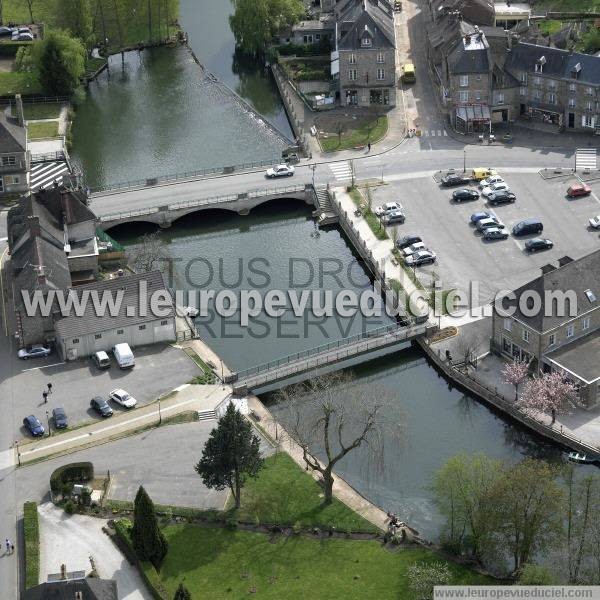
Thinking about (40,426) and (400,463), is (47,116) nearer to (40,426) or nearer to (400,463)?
(40,426)

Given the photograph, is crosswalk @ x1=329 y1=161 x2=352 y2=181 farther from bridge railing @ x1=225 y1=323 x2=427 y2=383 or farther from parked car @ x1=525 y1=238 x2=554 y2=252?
bridge railing @ x1=225 y1=323 x2=427 y2=383

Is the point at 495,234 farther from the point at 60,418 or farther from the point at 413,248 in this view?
the point at 60,418

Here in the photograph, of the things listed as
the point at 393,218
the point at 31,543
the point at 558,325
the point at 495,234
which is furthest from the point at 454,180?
the point at 31,543

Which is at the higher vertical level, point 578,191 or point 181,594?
point 578,191

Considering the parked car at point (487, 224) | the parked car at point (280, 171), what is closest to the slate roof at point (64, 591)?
the parked car at point (487, 224)

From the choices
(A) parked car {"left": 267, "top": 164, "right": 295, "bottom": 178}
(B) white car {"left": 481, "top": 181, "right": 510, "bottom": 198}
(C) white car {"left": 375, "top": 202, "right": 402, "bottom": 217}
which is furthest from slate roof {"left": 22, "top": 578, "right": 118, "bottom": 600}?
(B) white car {"left": 481, "top": 181, "right": 510, "bottom": 198}

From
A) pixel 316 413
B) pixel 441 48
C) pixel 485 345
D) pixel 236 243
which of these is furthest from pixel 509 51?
pixel 316 413

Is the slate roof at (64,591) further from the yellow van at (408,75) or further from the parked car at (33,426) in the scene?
the yellow van at (408,75)
